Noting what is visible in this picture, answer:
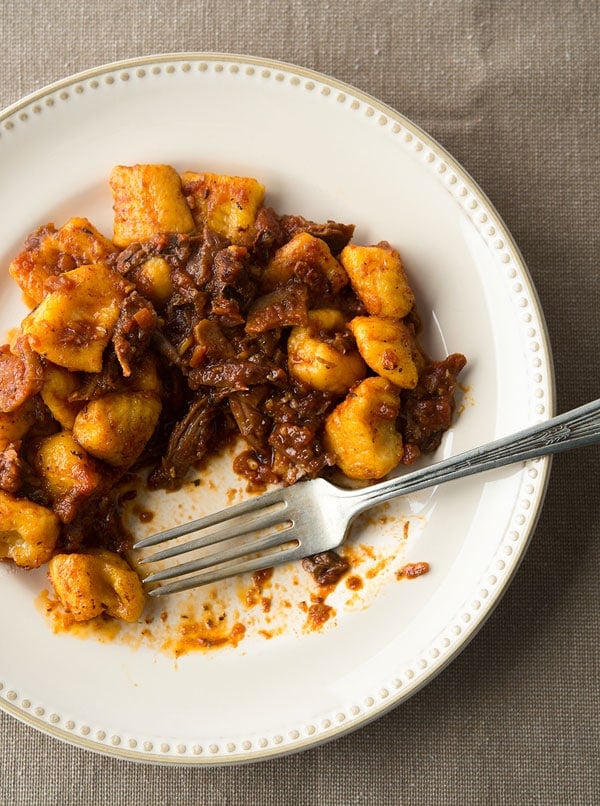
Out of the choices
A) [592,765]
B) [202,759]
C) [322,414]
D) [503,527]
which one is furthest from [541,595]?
[202,759]

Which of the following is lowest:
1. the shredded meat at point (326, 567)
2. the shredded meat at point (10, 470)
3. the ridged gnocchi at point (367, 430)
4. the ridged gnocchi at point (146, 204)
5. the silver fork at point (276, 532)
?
the shredded meat at point (326, 567)

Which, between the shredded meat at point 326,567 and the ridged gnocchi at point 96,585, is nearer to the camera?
the ridged gnocchi at point 96,585

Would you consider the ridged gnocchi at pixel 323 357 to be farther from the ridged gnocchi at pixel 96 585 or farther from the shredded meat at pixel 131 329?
the ridged gnocchi at pixel 96 585

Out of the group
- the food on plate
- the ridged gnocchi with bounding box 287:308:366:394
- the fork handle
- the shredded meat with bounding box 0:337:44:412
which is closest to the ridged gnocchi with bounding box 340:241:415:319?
the food on plate

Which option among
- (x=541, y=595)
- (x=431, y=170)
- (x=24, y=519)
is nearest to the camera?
(x=24, y=519)

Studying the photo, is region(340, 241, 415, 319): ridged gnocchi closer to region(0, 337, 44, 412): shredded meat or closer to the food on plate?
the food on plate

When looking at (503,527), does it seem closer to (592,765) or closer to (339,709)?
(339,709)

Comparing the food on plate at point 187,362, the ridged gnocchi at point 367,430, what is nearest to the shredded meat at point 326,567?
the food on plate at point 187,362
